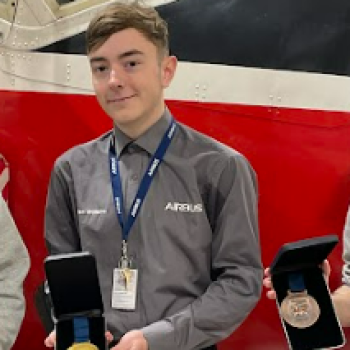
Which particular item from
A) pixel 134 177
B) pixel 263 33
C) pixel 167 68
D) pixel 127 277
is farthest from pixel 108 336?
pixel 263 33

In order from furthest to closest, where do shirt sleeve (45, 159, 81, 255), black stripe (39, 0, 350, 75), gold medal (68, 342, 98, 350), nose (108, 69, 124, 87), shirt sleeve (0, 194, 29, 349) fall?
black stripe (39, 0, 350, 75) < shirt sleeve (45, 159, 81, 255) < nose (108, 69, 124, 87) < shirt sleeve (0, 194, 29, 349) < gold medal (68, 342, 98, 350)

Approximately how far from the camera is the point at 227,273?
1.46 m

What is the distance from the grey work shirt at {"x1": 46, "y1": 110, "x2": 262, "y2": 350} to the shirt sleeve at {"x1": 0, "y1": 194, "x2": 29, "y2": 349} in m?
0.15

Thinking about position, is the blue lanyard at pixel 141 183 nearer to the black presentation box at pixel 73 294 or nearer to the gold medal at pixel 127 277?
the gold medal at pixel 127 277

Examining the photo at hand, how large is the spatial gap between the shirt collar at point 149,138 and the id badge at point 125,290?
290 mm

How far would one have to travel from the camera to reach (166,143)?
1553 millimetres

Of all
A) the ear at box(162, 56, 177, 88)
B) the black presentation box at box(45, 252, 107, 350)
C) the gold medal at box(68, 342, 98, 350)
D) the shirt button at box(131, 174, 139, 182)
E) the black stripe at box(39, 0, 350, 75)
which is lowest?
the gold medal at box(68, 342, 98, 350)

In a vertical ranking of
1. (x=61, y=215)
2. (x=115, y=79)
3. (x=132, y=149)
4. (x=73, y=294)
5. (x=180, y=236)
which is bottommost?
(x=73, y=294)

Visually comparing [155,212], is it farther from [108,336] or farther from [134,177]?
[108,336]

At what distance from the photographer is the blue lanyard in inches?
58.4

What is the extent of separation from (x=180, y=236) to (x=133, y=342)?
27 centimetres

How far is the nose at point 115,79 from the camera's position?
57.5 inches

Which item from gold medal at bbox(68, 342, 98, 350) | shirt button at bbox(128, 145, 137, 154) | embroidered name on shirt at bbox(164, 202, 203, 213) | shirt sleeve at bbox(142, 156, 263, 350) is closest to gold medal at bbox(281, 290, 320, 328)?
shirt sleeve at bbox(142, 156, 263, 350)

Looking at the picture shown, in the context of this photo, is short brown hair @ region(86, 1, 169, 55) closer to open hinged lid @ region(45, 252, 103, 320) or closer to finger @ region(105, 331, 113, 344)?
open hinged lid @ region(45, 252, 103, 320)
